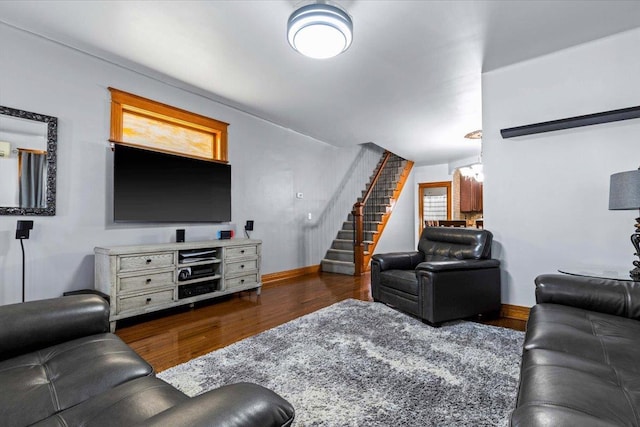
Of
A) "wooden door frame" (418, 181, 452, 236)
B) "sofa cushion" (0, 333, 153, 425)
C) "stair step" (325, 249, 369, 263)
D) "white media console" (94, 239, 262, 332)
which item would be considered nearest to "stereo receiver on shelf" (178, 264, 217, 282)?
"white media console" (94, 239, 262, 332)

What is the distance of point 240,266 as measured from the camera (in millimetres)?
3799

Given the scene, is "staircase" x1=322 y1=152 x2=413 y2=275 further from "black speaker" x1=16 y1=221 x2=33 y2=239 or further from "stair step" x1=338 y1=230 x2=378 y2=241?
"black speaker" x1=16 y1=221 x2=33 y2=239

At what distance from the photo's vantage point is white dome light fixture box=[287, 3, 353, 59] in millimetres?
2127

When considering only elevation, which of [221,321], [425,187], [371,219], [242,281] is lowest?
[221,321]

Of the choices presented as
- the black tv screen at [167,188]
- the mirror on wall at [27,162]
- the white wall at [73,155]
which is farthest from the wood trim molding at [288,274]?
the mirror on wall at [27,162]

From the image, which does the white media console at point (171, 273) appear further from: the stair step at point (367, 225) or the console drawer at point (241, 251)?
the stair step at point (367, 225)

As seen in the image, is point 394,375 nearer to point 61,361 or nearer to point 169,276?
point 61,361

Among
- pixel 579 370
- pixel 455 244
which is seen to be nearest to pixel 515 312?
pixel 455 244

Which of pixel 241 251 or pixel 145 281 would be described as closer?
pixel 145 281

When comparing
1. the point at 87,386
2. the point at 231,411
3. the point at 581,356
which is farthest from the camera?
the point at 581,356

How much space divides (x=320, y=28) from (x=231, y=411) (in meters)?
2.31

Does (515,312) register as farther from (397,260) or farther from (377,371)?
(377,371)

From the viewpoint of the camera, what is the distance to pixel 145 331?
2.73 metres

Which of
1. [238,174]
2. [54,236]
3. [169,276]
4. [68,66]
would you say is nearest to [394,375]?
[169,276]
